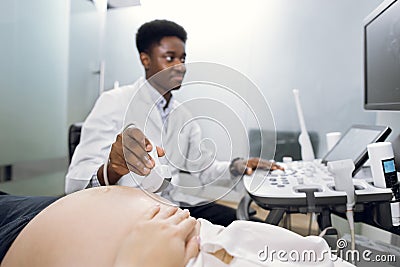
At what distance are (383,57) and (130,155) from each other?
719mm

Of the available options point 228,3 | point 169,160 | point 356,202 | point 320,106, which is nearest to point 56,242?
point 169,160

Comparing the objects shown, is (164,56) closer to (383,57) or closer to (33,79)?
(383,57)

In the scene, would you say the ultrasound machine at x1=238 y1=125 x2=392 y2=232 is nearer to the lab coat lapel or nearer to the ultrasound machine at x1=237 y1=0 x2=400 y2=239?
the ultrasound machine at x1=237 y1=0 x2=400 y2=239

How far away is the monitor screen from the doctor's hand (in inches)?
23.4

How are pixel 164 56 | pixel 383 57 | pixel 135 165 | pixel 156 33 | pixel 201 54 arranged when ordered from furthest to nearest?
pixel 201 54
pixel 156 33
pixel 164 56
pixel 383 57
pixel 135 165

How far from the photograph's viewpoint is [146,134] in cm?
76

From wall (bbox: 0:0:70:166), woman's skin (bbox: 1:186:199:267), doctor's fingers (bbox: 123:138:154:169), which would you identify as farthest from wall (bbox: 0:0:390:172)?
woman's skin (bbox: 1:186:199:267)

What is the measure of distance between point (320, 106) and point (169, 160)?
1.23 meters

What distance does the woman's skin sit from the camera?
0.49 m

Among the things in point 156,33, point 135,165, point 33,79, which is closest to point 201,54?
point 156,33

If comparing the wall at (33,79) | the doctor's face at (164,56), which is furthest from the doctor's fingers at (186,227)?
the wall at (33,79)

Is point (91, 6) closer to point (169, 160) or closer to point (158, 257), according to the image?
point (169, 160)

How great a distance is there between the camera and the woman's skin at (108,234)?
0.49 meters

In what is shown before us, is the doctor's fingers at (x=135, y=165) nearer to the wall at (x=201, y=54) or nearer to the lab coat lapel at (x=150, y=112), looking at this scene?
the lab coat lapel at (x=150, y=112)
